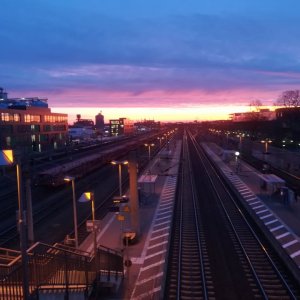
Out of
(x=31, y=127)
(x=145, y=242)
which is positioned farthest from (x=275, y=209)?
(x=31, y=127)

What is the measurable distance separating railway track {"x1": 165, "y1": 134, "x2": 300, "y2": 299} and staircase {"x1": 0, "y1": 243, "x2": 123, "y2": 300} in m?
3.17

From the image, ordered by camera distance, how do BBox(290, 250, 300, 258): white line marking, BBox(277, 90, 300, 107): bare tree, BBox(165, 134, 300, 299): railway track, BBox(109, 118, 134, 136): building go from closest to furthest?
BBox(165, 134, 300, 299): railway track < BBox(290, 250, 300, 258): white line marking < BBox(277, 90, 300, 107): bare tree < BBox(109, 118, 134, 136): building

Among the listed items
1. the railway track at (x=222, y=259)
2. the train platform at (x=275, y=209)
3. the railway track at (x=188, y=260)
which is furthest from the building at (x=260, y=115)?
the railway track at (x=188, y=260)

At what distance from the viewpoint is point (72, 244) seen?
19.4 metres

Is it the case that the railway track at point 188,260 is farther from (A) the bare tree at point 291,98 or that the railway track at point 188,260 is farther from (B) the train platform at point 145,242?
(A) the bare tree at point 291,98

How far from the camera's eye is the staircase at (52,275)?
29.1ft

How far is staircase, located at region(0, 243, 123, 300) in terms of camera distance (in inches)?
349

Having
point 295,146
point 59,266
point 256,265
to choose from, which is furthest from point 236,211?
point 295,146

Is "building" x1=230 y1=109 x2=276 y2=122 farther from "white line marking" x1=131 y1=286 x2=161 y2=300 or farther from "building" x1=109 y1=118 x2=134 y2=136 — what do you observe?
"white line marking" x1=131 y1=286 x2=161 y2=300

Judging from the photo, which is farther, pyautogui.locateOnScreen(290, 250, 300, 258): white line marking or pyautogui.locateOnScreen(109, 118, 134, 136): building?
pyautogui.locateOnScreen(109, 118, 134, 136): building

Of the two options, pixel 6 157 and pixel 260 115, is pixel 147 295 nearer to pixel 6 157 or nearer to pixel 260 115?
pixel 6 157

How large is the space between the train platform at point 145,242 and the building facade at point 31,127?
23.8 metres

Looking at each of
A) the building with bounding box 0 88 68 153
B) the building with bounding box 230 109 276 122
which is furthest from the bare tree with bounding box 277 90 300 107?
the building with bounding box 0 88 68 153

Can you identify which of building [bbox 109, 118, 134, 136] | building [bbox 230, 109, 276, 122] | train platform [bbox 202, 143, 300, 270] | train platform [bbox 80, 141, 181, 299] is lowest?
train platform [bbox 202, 143, 300, 270]
